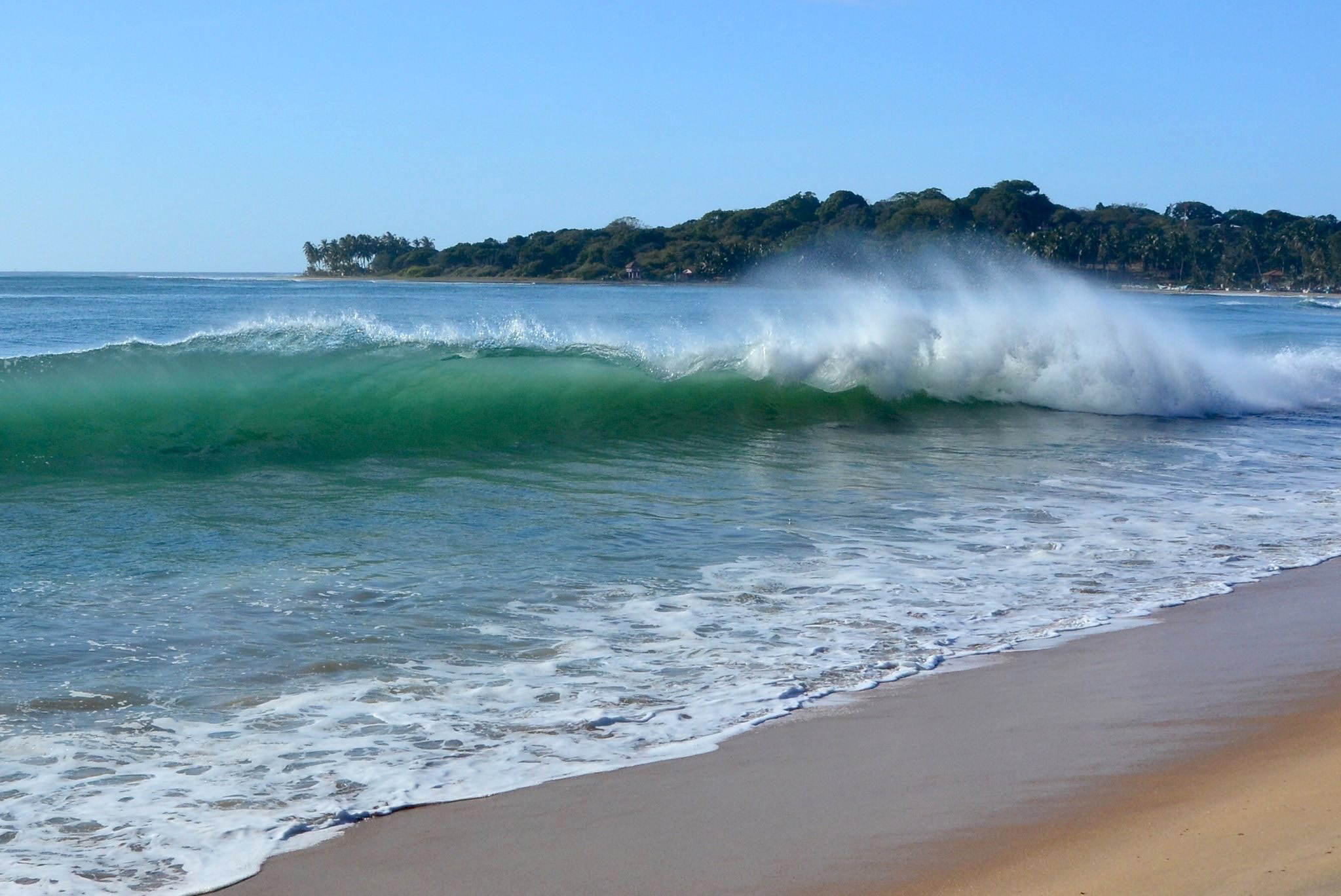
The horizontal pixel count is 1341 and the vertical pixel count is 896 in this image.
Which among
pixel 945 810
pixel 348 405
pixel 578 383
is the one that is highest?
pixel 578 383

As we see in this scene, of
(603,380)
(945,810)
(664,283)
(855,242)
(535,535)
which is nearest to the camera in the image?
(945,810)

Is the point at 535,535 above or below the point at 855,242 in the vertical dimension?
below

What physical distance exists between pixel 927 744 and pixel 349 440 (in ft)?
28.5

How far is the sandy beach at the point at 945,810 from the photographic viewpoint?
2971 mm

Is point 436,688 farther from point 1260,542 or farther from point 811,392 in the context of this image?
point 811,392

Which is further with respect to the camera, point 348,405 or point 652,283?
point 652,283

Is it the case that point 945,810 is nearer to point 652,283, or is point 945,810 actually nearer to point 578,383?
point 578,383

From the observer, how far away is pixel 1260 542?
7801 millimetres

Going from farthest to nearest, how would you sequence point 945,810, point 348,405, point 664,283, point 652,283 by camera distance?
point 652,283 < point 664,283 < point 348,405 < point 945,810

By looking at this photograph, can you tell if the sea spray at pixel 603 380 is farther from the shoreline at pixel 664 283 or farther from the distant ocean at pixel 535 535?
the shoreline at pixel 664 283

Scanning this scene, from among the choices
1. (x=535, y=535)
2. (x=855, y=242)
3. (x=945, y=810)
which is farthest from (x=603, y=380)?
(x=855, y=242)

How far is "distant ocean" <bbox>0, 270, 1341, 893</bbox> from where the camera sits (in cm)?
396

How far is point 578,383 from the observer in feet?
48.6

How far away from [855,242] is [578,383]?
78979 mm
